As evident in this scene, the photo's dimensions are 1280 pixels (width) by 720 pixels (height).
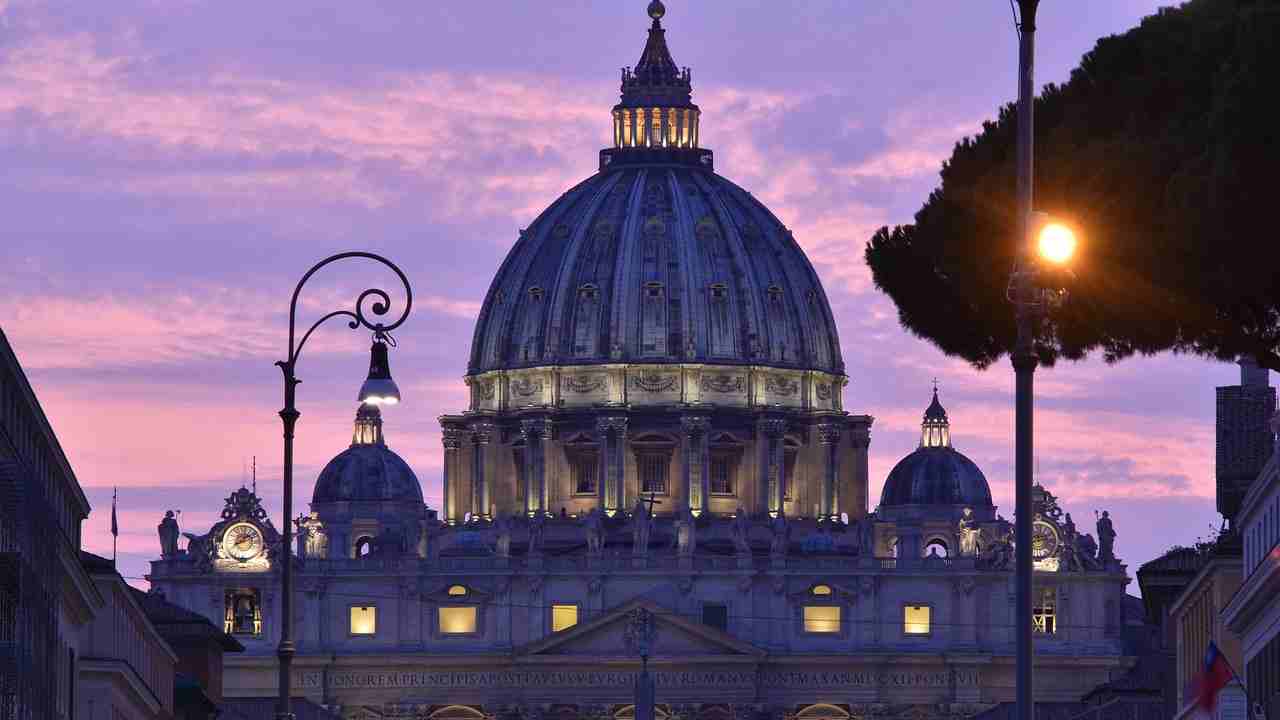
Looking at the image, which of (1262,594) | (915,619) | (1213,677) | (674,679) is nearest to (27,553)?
(1213,677)

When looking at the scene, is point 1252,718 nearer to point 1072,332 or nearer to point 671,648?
point 1072,332

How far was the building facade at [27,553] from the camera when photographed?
47.2 metres

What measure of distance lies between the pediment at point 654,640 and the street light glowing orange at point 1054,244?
147658 millimetres

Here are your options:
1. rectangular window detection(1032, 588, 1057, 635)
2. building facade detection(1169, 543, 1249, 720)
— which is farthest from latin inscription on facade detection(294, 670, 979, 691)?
building facade detection(1169, 543, 1249, 720)

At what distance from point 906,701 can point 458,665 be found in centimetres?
1829

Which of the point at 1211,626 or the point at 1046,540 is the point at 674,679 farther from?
the point at 1211,626

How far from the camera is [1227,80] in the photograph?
161ft

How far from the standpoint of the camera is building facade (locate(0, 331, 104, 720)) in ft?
155

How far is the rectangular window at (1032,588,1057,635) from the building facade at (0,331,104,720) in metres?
140

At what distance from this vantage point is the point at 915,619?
19950 centimetres

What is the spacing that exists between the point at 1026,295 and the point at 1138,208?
11.8 ft

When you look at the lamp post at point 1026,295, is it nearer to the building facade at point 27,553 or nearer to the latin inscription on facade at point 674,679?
the building facade at point 27,553

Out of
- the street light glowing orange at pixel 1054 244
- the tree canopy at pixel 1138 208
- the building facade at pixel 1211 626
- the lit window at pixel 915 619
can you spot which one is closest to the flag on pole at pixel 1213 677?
the building facade at pixel 1211 626

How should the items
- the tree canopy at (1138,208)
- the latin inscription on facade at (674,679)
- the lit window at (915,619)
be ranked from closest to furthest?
the tree canopy at (1138,208) < the latin inscription on facade at (674,679) < the lit window at (915,619)
